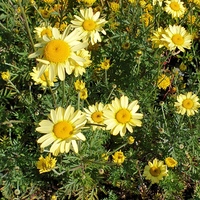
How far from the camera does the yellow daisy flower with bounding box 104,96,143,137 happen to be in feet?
7.36

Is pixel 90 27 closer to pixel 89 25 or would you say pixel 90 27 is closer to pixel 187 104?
pixel 89 25

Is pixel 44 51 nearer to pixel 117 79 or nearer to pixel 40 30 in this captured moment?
pixel 40 30

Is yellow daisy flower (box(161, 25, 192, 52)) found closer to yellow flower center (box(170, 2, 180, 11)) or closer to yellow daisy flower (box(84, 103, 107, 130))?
yellow flower center (box(170, 2, 180, 11))

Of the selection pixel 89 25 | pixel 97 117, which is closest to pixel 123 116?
pixel 97 117

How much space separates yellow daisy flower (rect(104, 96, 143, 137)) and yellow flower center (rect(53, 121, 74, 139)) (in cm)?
33

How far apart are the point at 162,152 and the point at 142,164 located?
201 mm

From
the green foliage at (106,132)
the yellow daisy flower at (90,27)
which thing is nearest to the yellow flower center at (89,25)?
the yellow daisy flower at (90,27)

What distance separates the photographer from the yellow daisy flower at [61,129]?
6.34ft

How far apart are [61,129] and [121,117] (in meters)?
0.46

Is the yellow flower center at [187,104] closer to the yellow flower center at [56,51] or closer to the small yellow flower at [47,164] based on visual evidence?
the small yellow flower at [47,164]

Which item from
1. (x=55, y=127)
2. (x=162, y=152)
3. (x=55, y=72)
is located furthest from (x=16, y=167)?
(x=162, y=152)

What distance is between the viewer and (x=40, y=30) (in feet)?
8.76

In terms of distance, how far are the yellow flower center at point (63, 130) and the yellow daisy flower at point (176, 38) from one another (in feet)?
3.33

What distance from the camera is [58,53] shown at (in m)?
1.82
